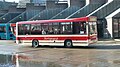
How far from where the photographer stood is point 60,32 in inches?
1017

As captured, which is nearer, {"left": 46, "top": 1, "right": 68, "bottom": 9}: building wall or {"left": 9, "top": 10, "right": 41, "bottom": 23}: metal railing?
{"left": 46, "top": 1, "right": 68, "bottom": 9}: building wall

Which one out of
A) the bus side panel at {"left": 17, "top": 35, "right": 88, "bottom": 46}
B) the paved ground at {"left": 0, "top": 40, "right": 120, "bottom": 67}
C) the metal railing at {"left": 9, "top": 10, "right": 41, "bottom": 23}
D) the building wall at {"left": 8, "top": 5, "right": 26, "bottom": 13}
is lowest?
the paved ground at {"left": 0, "top": 40, "right": 120, "bottom": 67}

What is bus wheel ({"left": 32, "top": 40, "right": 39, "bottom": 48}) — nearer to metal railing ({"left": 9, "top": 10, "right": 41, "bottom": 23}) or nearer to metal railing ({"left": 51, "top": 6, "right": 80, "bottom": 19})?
metal railing ({"left": 51, "top": 6, "right": 80, "bottom": 19})

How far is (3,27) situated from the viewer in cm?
4419

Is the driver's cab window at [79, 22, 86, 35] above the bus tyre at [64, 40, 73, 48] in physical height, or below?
above

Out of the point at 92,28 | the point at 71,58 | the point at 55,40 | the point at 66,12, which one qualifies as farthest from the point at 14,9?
the point at 71,58

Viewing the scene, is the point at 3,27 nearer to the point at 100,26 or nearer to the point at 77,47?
the point at 100,26

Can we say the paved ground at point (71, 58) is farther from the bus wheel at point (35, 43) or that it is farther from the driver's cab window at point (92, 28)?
the bus wheel at point (35, 43)

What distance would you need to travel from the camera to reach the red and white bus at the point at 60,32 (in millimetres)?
24438

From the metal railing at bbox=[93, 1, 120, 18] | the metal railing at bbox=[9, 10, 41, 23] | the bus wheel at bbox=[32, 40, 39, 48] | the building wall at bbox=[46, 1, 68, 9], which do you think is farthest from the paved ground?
the metal railing at bbox=[9, 10, 41, 23]

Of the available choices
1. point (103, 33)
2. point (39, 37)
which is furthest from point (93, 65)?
point (103, 33)

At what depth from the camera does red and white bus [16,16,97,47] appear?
24438 millimetres

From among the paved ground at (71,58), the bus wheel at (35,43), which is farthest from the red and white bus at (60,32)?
the paved ground at (71,58)

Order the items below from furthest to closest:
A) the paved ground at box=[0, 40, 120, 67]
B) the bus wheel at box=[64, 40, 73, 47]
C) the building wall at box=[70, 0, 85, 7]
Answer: the building wall at box=[70, 0, 85, 7] < the bus wheel at box=[64, 40, 73, 47] < the paved ground at box=[0, 40, 120, 67]
